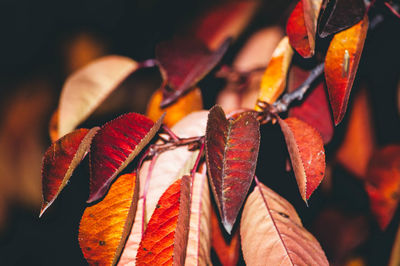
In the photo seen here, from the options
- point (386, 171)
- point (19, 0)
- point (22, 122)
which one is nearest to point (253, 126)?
point (386, 171)

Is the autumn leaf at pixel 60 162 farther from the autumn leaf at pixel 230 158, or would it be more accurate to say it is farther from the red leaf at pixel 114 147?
the autumn leaf at pixel 230 158

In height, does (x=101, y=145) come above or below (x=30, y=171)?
above

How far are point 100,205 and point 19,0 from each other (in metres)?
1.35

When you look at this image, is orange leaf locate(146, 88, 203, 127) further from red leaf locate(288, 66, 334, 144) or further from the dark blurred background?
the dark blurred background

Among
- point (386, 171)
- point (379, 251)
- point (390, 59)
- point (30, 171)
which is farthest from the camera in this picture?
point (30, 171)

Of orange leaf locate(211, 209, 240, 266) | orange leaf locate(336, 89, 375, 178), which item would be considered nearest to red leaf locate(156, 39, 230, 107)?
orange leaf locate(211, 209, 240, 266)

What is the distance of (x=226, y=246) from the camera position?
1.57 feet

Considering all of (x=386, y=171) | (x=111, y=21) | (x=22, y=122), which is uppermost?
(x=111, y=21)

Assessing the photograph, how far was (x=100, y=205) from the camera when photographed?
0.38m

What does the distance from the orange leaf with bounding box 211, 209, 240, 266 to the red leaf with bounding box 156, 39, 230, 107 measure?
0.24 metres

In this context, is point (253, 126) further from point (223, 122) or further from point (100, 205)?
point (100, 205)

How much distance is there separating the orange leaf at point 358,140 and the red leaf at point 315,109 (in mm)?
232

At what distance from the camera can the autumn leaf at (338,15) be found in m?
0.37

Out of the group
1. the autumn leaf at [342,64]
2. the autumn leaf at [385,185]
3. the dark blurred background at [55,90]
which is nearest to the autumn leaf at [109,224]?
the autumn leaf at [342,64]
